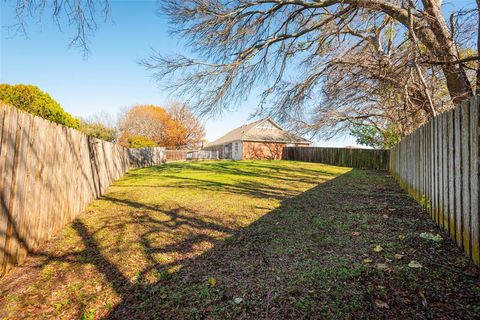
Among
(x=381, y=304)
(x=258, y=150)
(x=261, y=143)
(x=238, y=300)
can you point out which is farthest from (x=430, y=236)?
(x=261, y=143)

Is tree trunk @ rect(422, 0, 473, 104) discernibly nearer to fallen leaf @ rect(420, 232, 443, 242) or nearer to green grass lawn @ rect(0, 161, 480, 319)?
green grass lawn @ rect(0, 161, 480, 319)

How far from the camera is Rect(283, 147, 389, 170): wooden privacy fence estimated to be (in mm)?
15903

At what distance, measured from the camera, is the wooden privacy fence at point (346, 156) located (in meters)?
15.9

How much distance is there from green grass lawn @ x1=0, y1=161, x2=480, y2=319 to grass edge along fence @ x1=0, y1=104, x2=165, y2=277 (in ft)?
0.93

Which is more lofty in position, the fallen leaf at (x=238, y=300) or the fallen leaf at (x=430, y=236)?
the fallen leaf at (x=430, y=236)

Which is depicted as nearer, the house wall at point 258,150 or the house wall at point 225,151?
the house wall at point 258,150

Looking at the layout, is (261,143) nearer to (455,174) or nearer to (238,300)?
(455,174)

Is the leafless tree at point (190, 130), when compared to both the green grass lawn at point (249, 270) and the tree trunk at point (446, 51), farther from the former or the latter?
the green grass lawn at point (249, 270)

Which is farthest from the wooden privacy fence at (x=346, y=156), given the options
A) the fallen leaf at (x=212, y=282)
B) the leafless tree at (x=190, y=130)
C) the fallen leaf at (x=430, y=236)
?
the leafless tree at (x=190, y=130)

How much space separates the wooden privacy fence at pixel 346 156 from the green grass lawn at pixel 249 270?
41.1 ft

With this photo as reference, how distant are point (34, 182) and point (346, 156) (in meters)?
19.3

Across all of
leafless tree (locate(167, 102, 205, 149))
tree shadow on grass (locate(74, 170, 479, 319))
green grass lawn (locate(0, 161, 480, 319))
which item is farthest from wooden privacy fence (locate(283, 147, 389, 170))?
leafless tree (locate(167, 102, 205, 149))

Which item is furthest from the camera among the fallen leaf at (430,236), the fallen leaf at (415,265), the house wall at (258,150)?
the house wall at (258,150)

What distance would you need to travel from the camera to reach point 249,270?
107 inches
